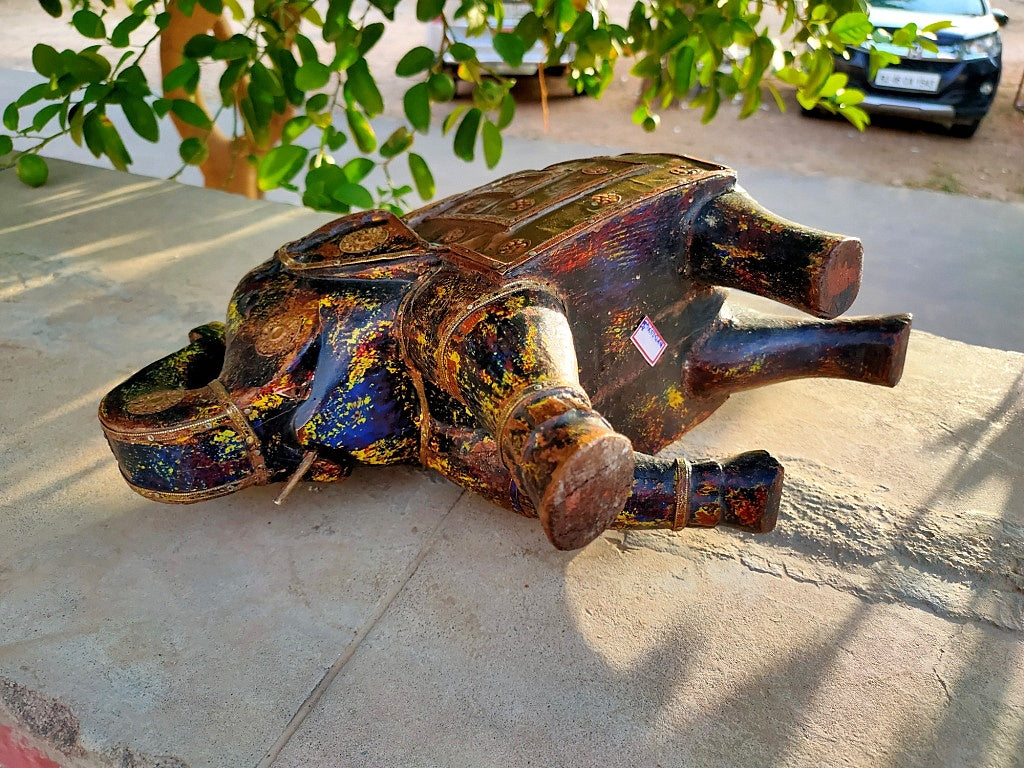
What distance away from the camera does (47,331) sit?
2391 millimetres

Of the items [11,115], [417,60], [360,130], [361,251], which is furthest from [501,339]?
[11,115]

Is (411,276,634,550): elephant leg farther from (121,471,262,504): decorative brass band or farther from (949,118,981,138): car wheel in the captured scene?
(949,118,981,138): car wheel

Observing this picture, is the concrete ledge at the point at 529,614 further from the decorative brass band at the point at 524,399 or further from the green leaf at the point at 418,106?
the green leaf at the point at 418,106

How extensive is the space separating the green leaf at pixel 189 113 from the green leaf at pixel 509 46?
0.60 meters

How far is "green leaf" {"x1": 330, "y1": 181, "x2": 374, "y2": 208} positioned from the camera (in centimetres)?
165

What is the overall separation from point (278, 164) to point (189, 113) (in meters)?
0.21

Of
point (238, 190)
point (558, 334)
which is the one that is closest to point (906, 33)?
point (558, 334)

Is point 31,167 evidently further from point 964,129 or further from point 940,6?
point 940,6

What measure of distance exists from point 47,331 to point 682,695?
6.44 ft

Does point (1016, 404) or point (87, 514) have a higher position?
point (87, 514)

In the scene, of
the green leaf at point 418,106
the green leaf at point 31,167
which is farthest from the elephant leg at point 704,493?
the green leaf at point 31,167

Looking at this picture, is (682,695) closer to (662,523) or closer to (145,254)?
(662,523)

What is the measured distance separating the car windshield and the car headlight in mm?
291

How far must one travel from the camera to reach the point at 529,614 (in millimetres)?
1518
